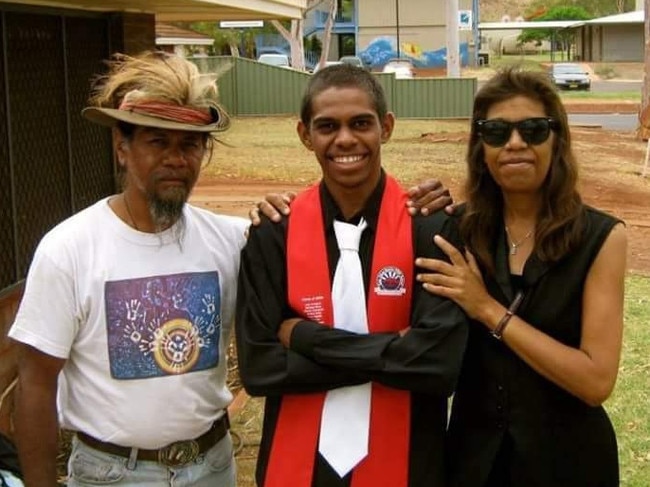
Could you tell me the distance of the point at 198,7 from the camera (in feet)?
23.6

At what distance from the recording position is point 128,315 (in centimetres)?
278

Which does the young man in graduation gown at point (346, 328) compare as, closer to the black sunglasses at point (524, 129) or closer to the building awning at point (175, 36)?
the black sunglasses at point (524, 129)

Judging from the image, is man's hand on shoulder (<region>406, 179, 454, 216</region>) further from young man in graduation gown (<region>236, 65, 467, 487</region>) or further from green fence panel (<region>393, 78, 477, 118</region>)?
green fence panel (<region>393, 78, 477, 118</region>)

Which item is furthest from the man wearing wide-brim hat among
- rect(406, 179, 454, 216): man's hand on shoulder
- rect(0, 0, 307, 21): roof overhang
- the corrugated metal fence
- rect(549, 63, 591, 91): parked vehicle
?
rect(549, 63, 591, 91): parked vehicle

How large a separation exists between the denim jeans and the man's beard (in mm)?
648

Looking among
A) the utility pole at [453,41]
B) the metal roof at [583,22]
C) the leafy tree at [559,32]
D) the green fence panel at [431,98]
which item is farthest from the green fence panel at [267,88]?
the leafy tree at [559,32]

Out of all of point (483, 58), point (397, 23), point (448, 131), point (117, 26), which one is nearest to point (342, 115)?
point (117, 26)

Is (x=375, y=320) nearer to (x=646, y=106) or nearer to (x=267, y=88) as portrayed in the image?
(x=646, y=106)

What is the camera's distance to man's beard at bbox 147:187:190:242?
283 cm

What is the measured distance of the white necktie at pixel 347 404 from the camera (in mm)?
2740

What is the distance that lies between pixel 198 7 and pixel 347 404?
4998 millimetres

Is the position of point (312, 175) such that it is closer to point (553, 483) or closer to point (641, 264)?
point (641, 264)

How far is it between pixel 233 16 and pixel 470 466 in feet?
20.2

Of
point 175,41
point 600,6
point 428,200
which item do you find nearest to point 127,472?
point 428,200
